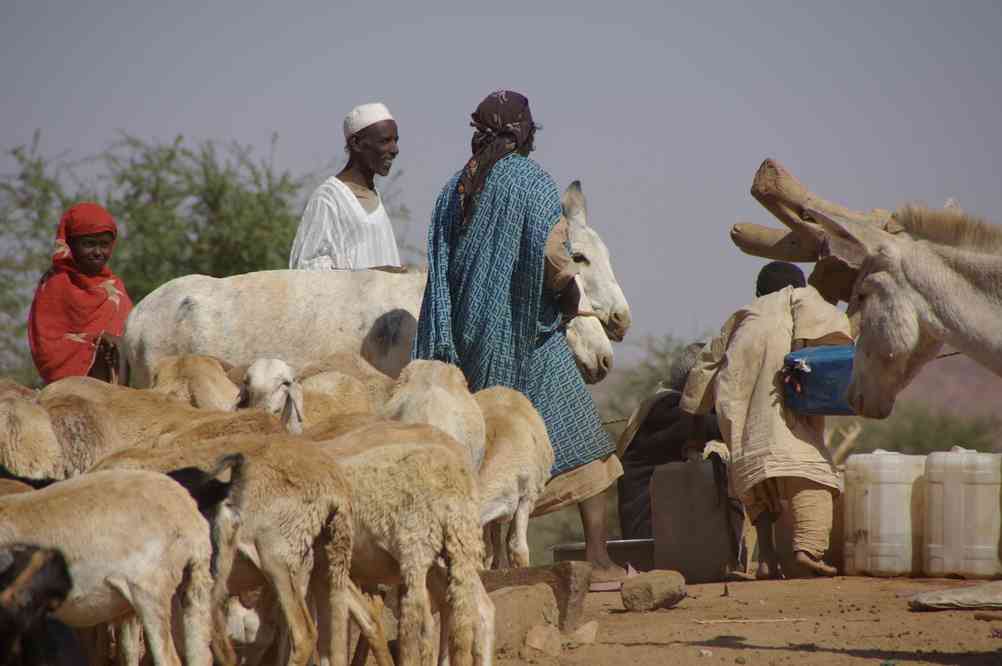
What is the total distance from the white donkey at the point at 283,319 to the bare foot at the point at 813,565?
218cm

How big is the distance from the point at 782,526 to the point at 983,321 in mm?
4265

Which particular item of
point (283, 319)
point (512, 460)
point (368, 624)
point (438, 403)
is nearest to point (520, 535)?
point (512, 460)

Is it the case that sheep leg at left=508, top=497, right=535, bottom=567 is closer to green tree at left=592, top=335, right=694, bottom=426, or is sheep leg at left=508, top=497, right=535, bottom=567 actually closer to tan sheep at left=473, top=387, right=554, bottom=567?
tan sheep at left=473, top=387, right=554, bottom=567

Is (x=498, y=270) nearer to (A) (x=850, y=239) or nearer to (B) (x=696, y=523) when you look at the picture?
(A) (x=850, y=239)

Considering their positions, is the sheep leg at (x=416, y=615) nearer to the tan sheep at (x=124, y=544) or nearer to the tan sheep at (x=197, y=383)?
the tan sheep at (x=124, y=544)

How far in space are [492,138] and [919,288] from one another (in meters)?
2.69

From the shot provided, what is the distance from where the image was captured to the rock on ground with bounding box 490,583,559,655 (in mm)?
6938

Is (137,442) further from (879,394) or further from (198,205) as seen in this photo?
(198,205)

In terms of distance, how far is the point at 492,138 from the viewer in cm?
864

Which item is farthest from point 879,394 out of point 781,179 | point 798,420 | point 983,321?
point 798,420

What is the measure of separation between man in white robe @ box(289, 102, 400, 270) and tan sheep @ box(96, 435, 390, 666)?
386 cm

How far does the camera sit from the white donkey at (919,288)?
271 inches

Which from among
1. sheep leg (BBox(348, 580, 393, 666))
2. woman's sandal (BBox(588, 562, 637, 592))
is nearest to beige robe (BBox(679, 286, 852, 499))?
woman's sandal (BBox(588, 562, 637, 592))

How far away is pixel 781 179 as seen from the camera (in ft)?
24.4
